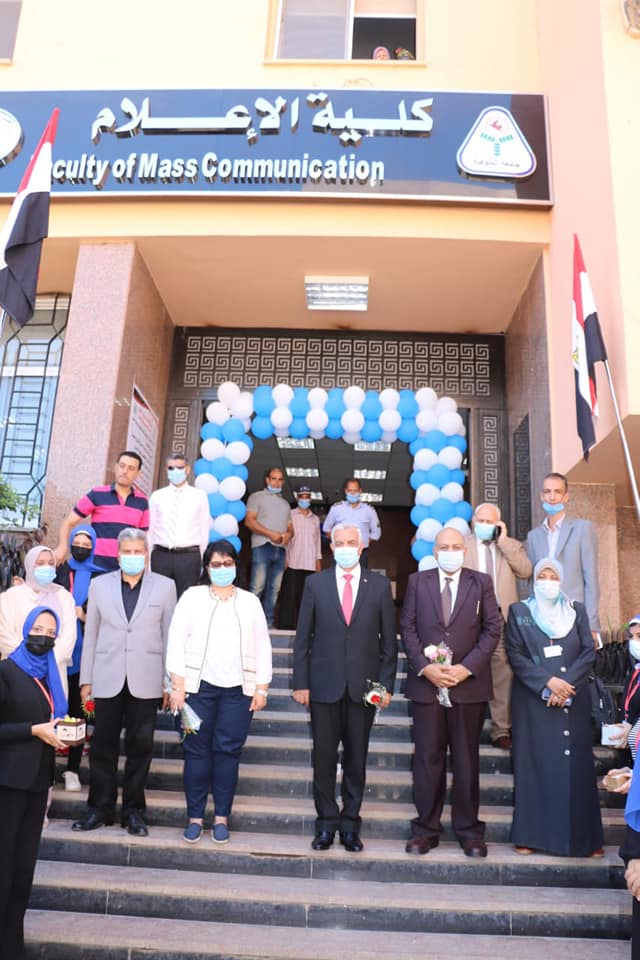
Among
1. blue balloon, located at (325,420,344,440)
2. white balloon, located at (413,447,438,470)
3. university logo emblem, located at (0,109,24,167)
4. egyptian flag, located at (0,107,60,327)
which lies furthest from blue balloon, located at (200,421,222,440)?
university logo emblem, located at (0,109,24,167)

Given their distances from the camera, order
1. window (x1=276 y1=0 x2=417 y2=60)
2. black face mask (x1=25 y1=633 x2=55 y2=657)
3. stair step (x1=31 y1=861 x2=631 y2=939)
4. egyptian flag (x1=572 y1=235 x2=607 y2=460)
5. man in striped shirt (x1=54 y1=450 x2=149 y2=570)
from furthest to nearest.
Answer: window (x1=276 y1=0 x2=417 y2=60) < egyptian flag (x1=572 y1=235 x2=607 y2=460) < man in striped shirt (x1=54 y1=450 x2=149 y2=570) < stair step (x1=31 y1=861 x2=631 y2=939) < black face mask (x1=25 y1=633 x2=55 y2=657)

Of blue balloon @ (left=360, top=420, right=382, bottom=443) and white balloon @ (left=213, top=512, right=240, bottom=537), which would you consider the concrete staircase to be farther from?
blue balloon @ (left=360, top=420, right=382, bottom=443)

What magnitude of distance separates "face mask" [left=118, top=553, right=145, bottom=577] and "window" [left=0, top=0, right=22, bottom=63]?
20.7 feet

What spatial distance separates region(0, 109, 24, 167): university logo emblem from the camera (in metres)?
6.91

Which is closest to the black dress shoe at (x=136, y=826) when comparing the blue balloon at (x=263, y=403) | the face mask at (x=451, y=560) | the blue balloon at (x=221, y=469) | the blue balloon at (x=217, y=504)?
the face mask at (x=451, y=560)

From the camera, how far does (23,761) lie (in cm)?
286

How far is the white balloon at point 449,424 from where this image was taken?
704 cm

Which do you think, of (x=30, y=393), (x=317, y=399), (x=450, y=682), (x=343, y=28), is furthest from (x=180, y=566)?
(x=343, y=28)

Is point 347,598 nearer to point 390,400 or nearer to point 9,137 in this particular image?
point 390,400

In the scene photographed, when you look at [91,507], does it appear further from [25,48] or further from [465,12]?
[465,12]

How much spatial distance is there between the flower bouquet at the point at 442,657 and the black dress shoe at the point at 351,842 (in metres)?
0.75

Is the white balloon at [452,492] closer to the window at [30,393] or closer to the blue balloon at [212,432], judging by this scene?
the blue balloon at [212,432]

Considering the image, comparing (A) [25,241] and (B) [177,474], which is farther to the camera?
(B) [177,474]

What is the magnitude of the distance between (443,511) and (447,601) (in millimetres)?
2686
